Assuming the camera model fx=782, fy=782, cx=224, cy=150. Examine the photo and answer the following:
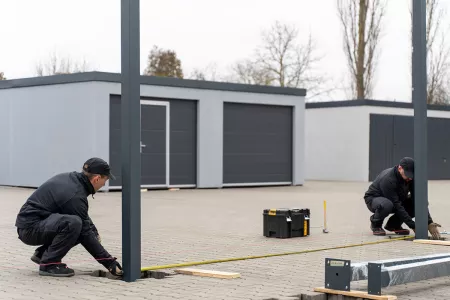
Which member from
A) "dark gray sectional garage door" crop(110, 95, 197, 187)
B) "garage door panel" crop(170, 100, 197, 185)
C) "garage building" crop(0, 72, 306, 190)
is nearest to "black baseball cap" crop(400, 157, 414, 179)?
"garage building" crop(0, 72, 306, 190)

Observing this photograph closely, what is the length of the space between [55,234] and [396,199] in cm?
624

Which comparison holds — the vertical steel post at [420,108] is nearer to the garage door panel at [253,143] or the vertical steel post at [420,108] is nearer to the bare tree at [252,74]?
the garage door panel at [253,143]

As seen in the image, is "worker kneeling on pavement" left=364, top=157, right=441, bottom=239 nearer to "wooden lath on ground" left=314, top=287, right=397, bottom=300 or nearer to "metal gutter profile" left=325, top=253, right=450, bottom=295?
"metal gutter profile" left=325, top=253, right=450, bottom=295

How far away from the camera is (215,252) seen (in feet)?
34.4

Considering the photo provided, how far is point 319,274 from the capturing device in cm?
866

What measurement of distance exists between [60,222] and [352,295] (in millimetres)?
3083

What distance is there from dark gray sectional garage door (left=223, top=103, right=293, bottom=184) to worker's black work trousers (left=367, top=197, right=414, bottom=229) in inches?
579

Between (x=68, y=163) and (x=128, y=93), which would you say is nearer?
(x=128, y=93)

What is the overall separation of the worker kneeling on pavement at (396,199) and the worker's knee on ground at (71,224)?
591cm

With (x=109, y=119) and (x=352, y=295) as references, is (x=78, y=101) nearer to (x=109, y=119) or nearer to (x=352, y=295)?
(x=109, y=119)

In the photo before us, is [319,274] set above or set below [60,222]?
below

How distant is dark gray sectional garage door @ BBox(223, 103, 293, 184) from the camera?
27.8 metres

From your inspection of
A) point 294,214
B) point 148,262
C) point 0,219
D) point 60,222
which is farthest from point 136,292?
point 0,219

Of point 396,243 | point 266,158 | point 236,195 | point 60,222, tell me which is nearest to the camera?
point 60,222
